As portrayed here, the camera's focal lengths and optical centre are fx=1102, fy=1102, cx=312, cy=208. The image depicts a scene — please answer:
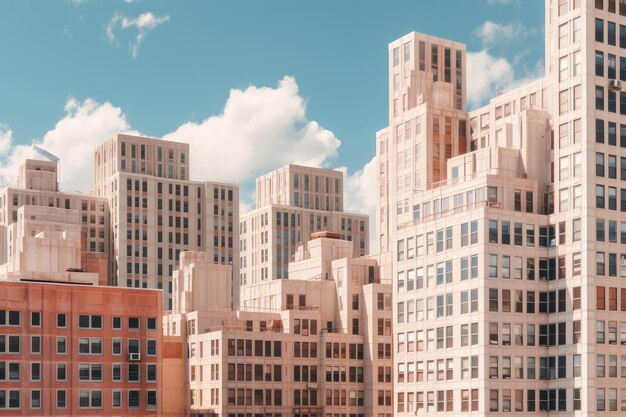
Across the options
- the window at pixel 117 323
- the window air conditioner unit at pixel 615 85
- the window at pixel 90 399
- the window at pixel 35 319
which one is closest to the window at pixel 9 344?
the window at pixel 35 319

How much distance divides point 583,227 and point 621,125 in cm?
1677

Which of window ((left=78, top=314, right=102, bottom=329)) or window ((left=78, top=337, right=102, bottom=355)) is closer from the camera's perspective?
window ((left=78, top=337, right=102, bottom=355))

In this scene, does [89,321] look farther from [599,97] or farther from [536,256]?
[599,97]

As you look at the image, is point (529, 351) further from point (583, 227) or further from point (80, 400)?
point (80, 400)

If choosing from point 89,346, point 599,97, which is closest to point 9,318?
point 89,346

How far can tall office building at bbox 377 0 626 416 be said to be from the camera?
14750 centimetres

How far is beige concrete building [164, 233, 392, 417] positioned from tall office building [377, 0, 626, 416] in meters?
23.4

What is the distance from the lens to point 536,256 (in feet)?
500

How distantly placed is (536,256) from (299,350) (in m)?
50.2

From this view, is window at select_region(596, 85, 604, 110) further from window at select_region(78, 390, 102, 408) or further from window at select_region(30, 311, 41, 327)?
window at select_region(30, 311, 41, 327)

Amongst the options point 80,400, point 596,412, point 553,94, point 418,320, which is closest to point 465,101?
point 553,94

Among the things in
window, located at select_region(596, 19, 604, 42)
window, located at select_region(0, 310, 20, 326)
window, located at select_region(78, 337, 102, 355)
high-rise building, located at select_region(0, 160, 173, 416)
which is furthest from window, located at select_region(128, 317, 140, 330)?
window, located at select_region(596, 19, 604, 42)

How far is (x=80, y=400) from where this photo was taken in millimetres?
169500

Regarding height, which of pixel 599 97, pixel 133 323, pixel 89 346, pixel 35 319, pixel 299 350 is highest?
pixel 599 97
